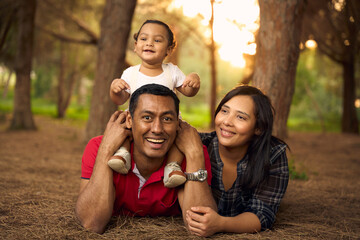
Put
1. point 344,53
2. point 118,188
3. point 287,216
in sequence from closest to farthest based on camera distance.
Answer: point 118,188
point 287,216
point 344,53

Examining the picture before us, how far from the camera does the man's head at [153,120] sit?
9.12 feet

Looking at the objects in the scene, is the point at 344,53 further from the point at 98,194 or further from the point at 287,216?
the point at 98,194

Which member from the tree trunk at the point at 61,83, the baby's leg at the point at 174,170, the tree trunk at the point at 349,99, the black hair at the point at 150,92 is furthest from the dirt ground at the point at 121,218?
the tree trunk at the point at 61,83

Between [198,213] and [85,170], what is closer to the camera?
[198,213]

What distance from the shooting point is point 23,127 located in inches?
424

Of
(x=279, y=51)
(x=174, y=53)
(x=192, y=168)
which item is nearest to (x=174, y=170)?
(x=192, y=168)

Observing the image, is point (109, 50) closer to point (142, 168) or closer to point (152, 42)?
point (152, 42)

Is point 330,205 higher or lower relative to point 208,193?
lower

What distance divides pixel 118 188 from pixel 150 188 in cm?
28

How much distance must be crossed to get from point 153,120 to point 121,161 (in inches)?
16.8

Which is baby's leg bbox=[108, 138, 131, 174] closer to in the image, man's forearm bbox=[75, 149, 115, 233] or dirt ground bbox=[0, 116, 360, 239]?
man's forearm bbox=[75, 149, 115, 233]

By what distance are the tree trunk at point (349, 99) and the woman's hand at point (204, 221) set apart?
502 inches

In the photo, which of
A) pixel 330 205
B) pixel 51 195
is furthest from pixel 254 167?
pixel 51 195

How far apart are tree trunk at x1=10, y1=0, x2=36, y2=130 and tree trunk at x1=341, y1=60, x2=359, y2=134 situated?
460 inches
